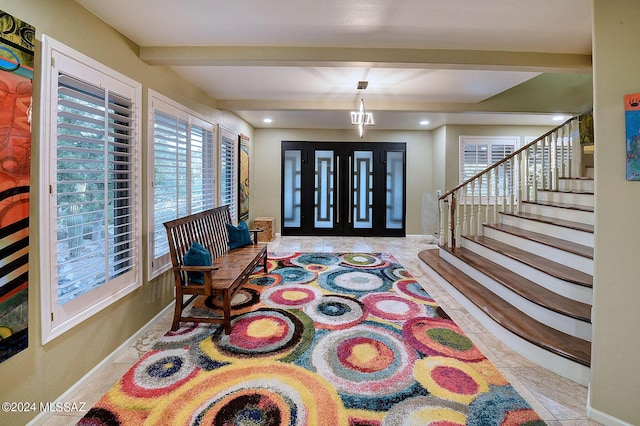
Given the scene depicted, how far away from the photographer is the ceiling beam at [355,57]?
8.63ft

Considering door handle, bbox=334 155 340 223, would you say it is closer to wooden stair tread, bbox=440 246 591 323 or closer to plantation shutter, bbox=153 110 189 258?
wooden stair tread, bbox=440 246 591 323

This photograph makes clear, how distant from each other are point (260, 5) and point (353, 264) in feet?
12.3

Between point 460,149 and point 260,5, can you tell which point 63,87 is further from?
point 460,149

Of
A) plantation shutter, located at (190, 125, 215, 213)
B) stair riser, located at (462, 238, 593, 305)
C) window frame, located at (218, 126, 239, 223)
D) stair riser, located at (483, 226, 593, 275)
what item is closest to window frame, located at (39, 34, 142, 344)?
plantation shutter, located at (190, 125, 215, 213)

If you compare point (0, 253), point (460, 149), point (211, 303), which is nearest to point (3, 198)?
point (0, 253)

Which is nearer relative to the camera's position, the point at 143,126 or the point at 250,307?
the point at 143,126

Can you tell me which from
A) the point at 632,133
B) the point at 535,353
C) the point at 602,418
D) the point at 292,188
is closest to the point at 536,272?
the point at 535,353

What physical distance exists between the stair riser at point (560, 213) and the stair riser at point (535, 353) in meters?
1.80

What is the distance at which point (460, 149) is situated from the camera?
644cm

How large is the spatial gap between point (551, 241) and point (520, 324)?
4.38 feet

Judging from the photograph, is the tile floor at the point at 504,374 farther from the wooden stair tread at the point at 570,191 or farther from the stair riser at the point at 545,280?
the wooden stair tread at the point at 570,191

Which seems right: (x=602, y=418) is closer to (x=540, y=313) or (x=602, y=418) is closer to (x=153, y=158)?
(x=540, y=313)

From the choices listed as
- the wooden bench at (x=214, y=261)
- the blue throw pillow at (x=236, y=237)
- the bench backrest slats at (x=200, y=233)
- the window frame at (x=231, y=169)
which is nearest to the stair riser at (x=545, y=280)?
the wooden bench at (x=214, y=261)

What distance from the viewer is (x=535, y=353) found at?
217 cm
